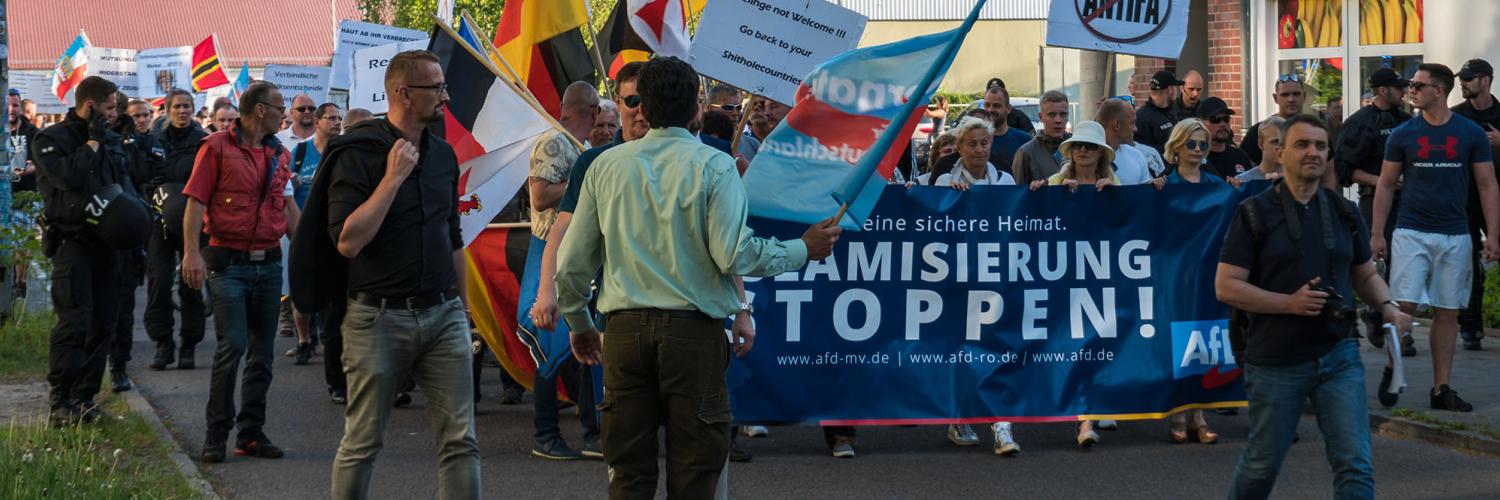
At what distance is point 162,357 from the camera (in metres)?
12.0

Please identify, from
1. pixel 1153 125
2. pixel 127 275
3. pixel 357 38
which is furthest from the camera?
pixel 357 38

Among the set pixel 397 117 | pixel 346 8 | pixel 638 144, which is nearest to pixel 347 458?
pixel 397 117

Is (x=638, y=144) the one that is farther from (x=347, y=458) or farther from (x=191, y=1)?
(x=191, y=1)

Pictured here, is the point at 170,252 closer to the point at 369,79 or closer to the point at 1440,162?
the point at 369,79

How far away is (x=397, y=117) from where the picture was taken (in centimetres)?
584

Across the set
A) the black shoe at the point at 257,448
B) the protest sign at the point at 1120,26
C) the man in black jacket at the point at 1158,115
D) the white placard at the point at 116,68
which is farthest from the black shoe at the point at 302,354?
the white placard at the point at 116,68

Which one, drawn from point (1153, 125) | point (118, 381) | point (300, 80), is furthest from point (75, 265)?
point (300, 80)

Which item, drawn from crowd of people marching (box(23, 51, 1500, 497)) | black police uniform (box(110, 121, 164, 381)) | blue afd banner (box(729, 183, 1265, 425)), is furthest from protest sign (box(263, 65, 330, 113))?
blue afd banner (box(729, 183, 1265, 425))

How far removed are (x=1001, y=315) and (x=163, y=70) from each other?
19929 mm

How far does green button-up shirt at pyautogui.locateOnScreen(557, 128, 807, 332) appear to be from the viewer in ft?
16.2

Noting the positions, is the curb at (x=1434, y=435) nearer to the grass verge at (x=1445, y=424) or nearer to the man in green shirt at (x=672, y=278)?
the grass verge at (x=1445, y=424)

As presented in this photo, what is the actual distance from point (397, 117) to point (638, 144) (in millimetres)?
1159

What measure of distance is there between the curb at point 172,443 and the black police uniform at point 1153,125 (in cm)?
703

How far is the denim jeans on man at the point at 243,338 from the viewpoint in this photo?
815cm
